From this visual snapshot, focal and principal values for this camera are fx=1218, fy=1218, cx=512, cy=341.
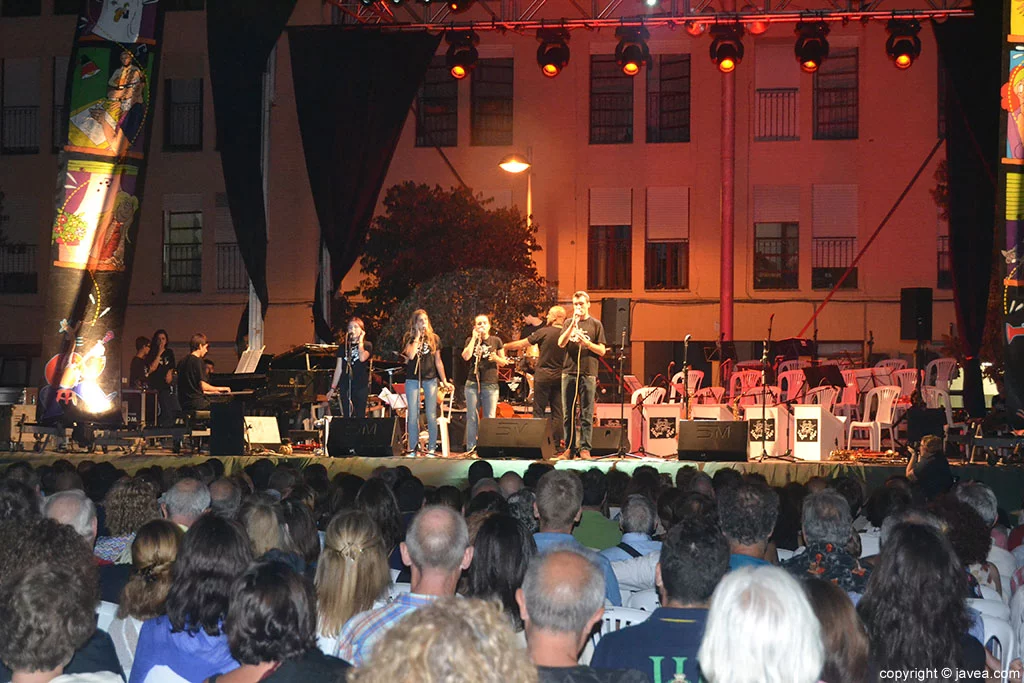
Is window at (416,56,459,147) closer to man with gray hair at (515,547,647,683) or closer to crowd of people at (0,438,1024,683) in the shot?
crowd of people at (0,438,1024,683)

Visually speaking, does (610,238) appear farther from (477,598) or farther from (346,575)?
(477,598)

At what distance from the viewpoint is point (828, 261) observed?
83.6ft

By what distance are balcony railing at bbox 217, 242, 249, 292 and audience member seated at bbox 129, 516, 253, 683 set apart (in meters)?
23.6

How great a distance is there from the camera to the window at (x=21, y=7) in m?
27.9

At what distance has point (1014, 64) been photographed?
41.0 ft

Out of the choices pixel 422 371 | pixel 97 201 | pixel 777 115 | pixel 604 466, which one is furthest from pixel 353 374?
pixel 777 115

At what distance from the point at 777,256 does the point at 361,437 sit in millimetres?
14459

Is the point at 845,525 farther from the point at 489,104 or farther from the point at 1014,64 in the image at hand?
the point at 489,104

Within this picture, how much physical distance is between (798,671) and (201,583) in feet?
6.88

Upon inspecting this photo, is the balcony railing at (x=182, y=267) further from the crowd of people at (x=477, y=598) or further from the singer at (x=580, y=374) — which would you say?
the crowd of people at (x=477, y=598)

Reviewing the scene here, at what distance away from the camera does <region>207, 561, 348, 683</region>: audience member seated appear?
3287mm

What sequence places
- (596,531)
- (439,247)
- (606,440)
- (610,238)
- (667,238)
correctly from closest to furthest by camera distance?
(596,531)
(606,440)
(439,247)
(667,238)
(610,238)

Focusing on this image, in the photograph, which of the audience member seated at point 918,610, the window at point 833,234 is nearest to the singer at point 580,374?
the audience member seated at point 918,610

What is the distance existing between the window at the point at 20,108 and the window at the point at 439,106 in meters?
9.02
